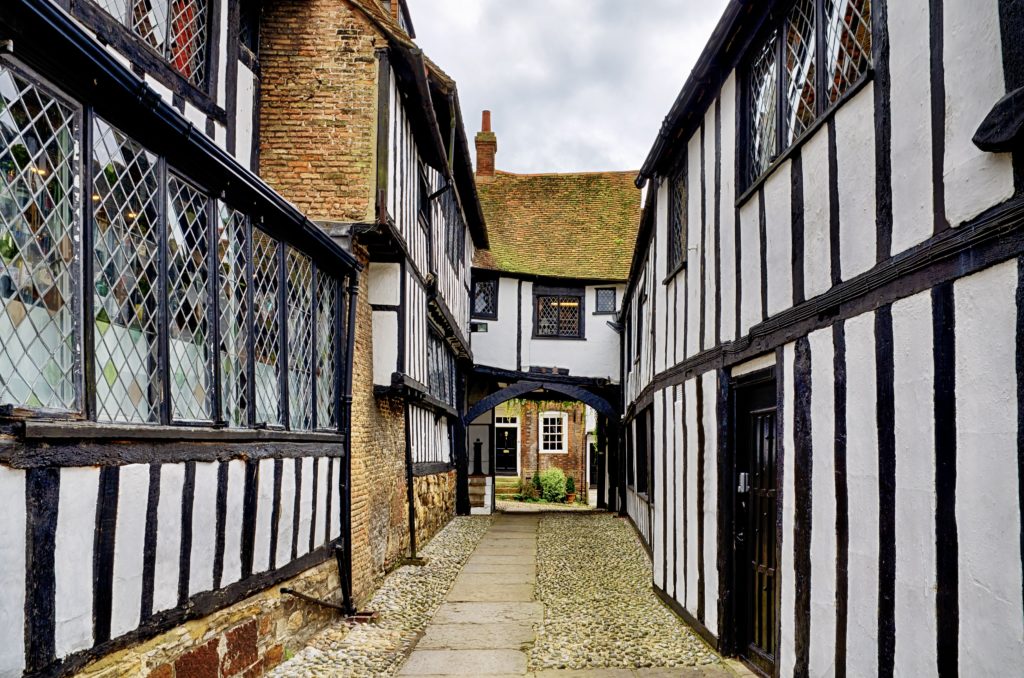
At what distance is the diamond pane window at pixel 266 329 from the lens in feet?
17.1

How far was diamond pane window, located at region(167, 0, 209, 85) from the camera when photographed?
5426mm

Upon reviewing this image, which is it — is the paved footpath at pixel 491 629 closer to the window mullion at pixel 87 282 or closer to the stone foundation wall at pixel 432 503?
the stone foundation wall at pixel 432 503

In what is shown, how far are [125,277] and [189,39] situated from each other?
2.65 m

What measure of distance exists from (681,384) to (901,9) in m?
4.15

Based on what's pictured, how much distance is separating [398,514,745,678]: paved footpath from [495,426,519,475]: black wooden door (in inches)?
641

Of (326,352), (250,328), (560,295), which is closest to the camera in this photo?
(250,328)

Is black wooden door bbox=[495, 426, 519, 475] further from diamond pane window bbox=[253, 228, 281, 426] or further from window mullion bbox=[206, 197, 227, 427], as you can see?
window mullion bbox=[206, 197, 227, 427]

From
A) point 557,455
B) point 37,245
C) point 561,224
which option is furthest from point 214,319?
point 557,455

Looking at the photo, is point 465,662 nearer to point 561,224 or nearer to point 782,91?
point 782,91

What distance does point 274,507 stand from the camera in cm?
528

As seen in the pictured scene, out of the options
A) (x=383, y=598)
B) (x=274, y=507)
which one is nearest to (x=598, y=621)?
(x=383, y=598)

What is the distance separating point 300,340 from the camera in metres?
5.99

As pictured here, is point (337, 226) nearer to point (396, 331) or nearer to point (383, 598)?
point (396, 331)

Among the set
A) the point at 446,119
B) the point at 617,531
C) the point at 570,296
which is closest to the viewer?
the point at 446,119
